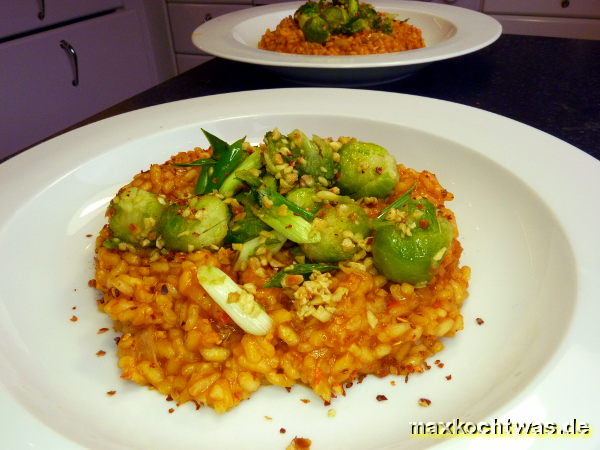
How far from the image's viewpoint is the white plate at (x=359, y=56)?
10.3 ft

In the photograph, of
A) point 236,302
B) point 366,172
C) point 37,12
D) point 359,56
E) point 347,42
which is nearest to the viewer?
point 236,302

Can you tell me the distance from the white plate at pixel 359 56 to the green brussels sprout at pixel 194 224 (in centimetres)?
156

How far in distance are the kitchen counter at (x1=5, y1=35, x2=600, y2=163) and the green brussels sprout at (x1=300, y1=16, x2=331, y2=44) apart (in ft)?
1.42

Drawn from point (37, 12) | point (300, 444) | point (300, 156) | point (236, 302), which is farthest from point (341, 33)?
point (37, 12)

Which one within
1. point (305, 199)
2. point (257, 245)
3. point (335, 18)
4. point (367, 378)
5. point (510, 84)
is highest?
point (335, 18)

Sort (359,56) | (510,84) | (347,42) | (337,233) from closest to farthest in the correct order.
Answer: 1. (337,233)
2. (359,56)
3. (510,84)
4. (347,42)

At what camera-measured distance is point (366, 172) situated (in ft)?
6.47

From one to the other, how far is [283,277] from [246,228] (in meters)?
0.25

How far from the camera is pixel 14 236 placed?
2059 mm

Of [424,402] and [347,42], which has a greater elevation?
[347,42]

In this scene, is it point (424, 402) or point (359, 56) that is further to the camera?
point (359, 56)

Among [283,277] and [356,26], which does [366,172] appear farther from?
[356,26]

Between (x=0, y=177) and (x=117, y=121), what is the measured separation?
2.15 ft

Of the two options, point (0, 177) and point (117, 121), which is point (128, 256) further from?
point (117, 121)
